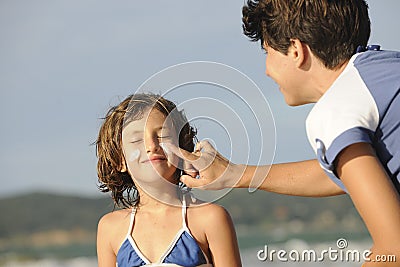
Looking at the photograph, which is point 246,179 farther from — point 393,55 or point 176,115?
point 393,55

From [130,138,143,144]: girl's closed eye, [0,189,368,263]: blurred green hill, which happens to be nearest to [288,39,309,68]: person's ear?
[130,138,143,144]: girl's closed eye

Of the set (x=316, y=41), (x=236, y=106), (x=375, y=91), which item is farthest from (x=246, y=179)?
(x=375, y=91)

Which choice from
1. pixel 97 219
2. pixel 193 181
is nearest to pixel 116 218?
pixel 193 181

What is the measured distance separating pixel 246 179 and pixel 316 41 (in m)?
0.59

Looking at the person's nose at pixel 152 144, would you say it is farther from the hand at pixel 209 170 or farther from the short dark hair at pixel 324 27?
the short dark hair at pixel 324 27

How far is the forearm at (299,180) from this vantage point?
8.37ft

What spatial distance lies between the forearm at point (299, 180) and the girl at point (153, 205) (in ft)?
1.19

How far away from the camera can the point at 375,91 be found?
5.94 feet

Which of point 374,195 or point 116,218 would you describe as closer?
point 374,195

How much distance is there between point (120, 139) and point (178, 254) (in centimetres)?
52

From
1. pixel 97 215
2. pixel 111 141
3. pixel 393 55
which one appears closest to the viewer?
pixel 393 55

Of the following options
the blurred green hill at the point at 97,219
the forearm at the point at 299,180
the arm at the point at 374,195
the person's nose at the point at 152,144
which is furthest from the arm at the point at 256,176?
the blurred green hill at the point at 97,219

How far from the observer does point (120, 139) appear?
3.05 metres

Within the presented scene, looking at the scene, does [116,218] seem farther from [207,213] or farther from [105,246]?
[207,213]
